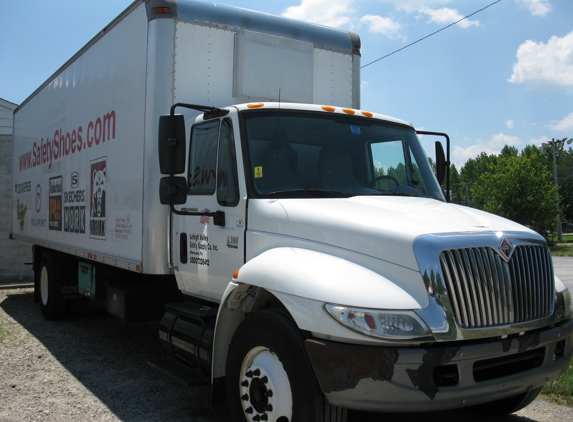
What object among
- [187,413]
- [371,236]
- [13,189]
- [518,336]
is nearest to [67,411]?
[187,413]

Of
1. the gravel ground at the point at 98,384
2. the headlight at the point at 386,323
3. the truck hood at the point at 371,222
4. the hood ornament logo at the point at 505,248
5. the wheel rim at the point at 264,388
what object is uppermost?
the truck hood at the point at 371,222

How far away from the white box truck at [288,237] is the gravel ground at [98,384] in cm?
48

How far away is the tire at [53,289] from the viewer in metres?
8.95

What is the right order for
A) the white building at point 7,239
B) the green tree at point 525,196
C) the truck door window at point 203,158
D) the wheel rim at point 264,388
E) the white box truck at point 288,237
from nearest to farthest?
the white box truck at point 288,237 → the wheel rim at point 264,388 → the truck door window at point 203,158 → the white building at point 7,239 → the green tree at point 525,196

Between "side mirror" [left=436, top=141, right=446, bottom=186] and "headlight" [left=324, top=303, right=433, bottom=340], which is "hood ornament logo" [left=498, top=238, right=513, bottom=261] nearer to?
"headlight" [left=324, top=303, right=433, bottom=340]

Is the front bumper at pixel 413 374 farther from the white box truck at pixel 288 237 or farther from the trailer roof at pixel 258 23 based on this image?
the trailer roof at pixel 258 23

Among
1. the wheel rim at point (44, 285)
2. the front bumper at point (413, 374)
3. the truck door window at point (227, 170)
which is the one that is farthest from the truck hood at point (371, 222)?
the wheel rim at point (44, 285)

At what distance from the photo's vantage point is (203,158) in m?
4.93

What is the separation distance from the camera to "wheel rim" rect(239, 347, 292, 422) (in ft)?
11.7

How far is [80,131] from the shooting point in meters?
7.48

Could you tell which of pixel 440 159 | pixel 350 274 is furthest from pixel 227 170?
pixel 440 159

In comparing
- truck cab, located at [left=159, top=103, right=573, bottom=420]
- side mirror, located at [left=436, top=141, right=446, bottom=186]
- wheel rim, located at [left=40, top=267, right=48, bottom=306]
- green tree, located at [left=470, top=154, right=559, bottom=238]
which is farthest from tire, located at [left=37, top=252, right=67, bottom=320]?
green tree, located at [left=470, top=154, right=559, bottom=238]

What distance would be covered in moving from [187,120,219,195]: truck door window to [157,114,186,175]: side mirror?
39 cm

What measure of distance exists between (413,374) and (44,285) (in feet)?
26.4
